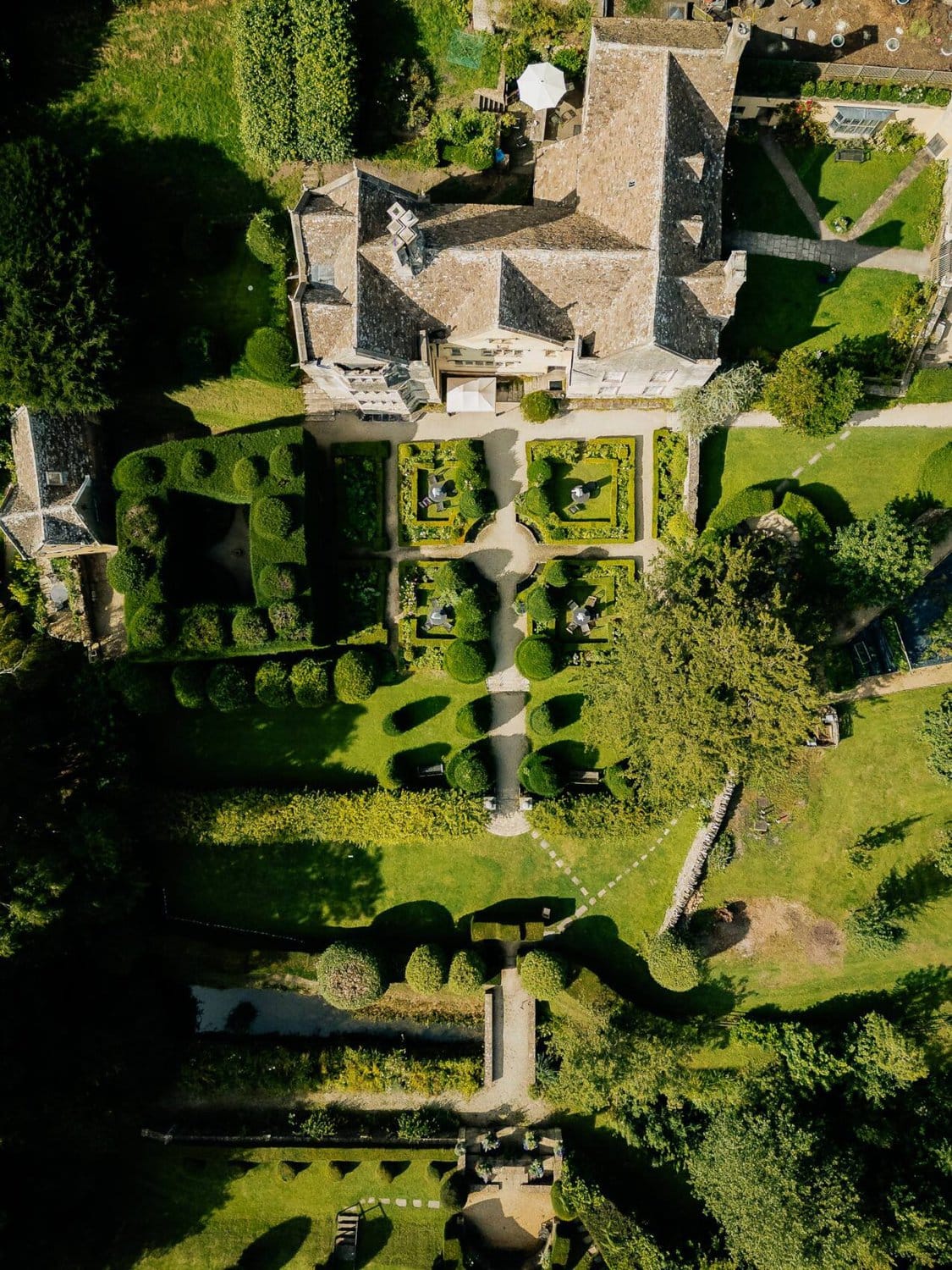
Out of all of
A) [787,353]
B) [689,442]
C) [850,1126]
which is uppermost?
[787,353]

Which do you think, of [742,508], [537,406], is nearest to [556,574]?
[537,406]

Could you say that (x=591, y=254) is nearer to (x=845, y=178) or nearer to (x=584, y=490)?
(x=584, y=490)

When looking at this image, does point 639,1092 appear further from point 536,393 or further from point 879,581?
point 536,393

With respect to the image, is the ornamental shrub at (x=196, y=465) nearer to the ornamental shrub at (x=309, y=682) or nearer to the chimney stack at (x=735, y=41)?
the ornamental shrub at (x=309, y=682)

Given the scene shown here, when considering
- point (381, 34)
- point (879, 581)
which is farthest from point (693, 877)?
point (381, 34)

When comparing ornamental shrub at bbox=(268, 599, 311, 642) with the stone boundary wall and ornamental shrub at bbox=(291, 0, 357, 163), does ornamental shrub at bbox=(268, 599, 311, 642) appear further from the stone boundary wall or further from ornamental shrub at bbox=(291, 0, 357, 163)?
ornamental shrub at bbox=(291, 0, 357, 163)

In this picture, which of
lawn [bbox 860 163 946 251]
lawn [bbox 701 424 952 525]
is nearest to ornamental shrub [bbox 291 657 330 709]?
lawn [bbox 701 424 952 525]
